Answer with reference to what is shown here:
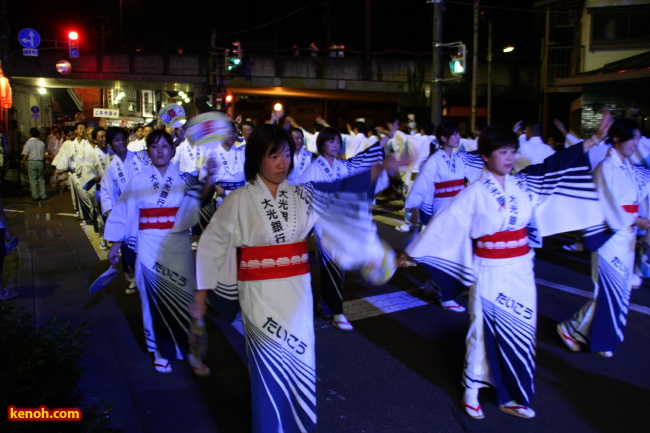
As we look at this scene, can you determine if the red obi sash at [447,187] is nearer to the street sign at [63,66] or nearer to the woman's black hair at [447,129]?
the woman's black hair at [447,129]

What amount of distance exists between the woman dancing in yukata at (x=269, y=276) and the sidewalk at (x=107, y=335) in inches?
33.5

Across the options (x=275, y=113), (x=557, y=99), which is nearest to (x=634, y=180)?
(x=275, y=113)

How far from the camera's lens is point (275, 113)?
620cm

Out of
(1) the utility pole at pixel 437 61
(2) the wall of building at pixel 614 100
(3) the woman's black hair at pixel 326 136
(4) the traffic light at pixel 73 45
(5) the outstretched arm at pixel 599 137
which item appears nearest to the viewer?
(5) the outstretched arm at pixel 599 137

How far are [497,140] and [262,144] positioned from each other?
1603 millimetres

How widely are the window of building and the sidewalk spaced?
1683 centimetres

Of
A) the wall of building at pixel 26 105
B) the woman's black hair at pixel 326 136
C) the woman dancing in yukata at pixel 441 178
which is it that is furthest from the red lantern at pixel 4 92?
the woman dancing in yukata at pixel 441 178

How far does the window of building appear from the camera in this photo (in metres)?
17.5

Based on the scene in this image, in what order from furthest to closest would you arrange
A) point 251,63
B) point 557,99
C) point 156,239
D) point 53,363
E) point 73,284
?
1. point 557,99
2. point 251,63
3. point 73,284
4. point 156,239
5. point 53,363

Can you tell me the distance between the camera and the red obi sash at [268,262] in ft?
9.39

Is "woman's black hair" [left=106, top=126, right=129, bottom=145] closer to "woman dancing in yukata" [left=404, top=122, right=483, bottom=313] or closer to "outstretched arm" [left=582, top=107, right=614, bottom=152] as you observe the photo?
"woman dancing in yukata" [left=404, top=122, right=483, bottom=313]

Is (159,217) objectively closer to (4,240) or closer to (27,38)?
(4,240)

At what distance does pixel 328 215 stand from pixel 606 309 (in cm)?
273

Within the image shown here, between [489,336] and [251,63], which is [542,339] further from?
→ [251,63]
